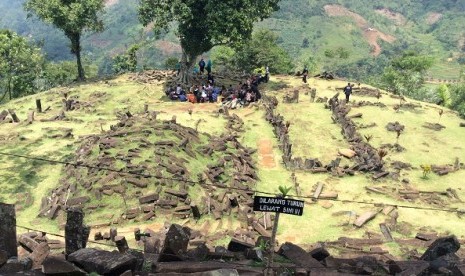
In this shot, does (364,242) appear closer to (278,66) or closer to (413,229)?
(413,229)

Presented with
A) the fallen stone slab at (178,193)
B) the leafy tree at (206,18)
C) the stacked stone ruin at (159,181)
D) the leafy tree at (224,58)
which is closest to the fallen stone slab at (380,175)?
the stacked stone ruin at (159,181)

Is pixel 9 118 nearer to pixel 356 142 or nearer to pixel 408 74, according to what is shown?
pixel 356 142

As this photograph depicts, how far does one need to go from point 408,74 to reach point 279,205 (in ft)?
187

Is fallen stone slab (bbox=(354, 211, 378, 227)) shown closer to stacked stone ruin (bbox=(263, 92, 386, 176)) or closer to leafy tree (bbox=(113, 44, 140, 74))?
stacked stone ruin (bbox=(263, 92, 386, 176))

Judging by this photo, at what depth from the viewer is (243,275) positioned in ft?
31.4

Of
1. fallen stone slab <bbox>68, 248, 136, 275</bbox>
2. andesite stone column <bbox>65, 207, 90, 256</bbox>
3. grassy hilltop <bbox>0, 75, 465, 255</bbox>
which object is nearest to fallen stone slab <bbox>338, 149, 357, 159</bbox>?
grassy hilltop <bbox>0, 75, 465, 255</bbox>

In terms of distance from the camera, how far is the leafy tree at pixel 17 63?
41375 mm

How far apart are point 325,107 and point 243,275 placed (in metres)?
26.4

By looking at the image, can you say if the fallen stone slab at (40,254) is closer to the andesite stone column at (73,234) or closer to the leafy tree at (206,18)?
the andesite stone column at (73,234)

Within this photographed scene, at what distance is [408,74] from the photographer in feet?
197

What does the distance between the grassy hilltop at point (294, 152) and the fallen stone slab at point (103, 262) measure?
7026mm

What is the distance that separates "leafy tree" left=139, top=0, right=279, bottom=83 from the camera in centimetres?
3456

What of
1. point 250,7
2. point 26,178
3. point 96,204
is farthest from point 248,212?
point 250,7

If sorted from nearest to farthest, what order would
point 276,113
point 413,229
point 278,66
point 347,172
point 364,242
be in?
point 364,242, point 413,229, point 347,172, point 276,113, point 278,66
